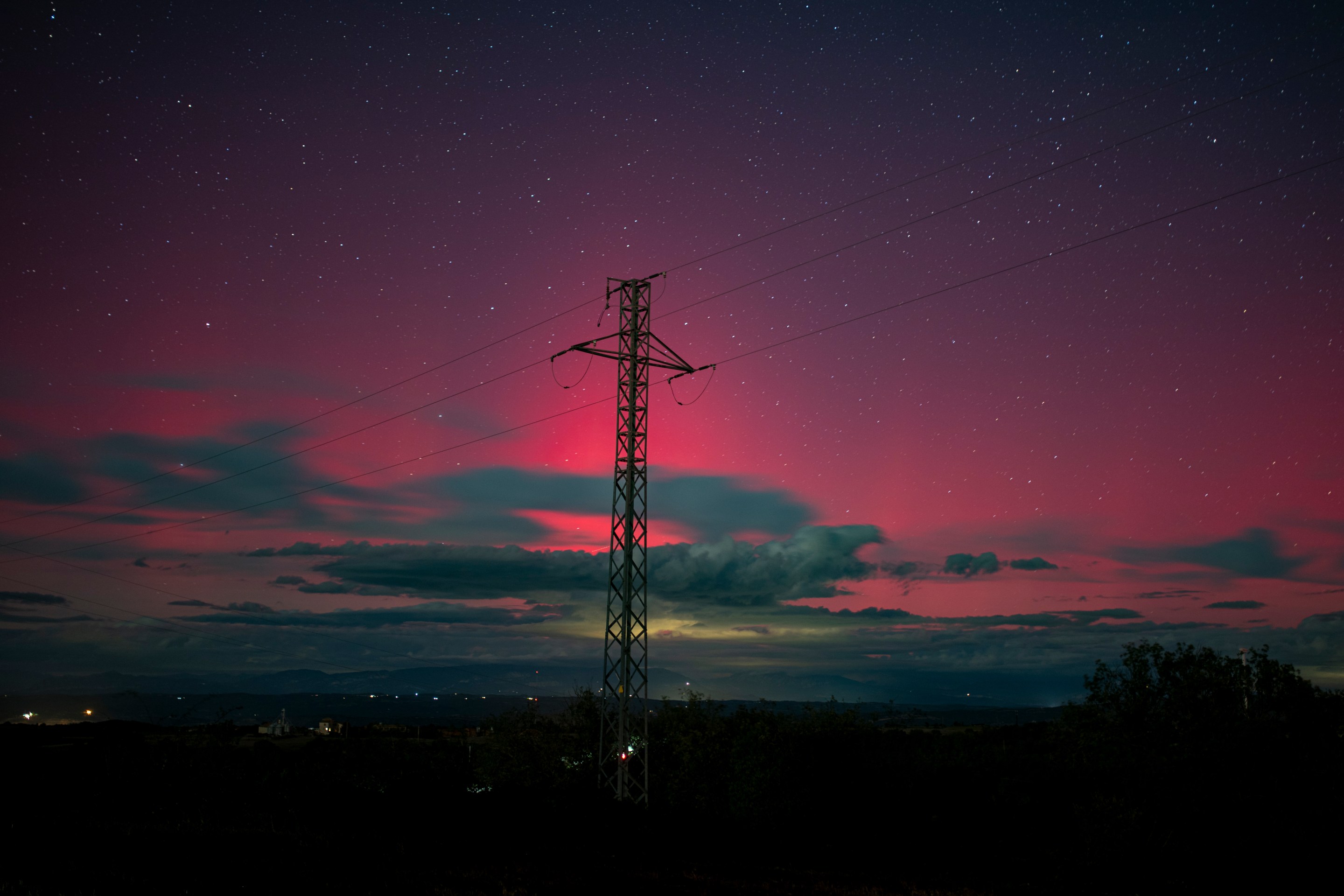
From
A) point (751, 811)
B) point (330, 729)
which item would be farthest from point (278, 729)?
point (751, 811)

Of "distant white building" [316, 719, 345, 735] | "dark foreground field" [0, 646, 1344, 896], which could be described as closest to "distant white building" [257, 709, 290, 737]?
"distant white building" [316, 719, 345, 735]

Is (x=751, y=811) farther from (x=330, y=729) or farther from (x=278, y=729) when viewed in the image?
(x=330, y=729)

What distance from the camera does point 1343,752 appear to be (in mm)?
50031

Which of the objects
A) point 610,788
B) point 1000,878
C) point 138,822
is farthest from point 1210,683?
point 138,822

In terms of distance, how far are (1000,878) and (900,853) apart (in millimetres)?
5960

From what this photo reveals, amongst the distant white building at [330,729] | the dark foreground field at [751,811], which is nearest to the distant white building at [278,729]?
the distant white building at [330,729]

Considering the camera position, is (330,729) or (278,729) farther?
(330,729)

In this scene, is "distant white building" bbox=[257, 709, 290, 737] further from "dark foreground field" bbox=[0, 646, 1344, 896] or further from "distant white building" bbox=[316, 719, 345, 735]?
"dark foreground field" bbox=[0, 646, 1344, 896]

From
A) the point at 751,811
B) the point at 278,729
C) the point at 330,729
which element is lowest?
the point at 330,729

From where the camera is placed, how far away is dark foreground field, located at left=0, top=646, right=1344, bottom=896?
2356cm

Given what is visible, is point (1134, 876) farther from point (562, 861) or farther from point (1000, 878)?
point (562, 861)

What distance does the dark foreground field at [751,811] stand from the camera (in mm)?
23562

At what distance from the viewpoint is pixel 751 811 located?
48219 mm

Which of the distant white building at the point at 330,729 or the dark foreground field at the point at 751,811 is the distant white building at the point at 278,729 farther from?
the dark foreground field at the point at 751,811
